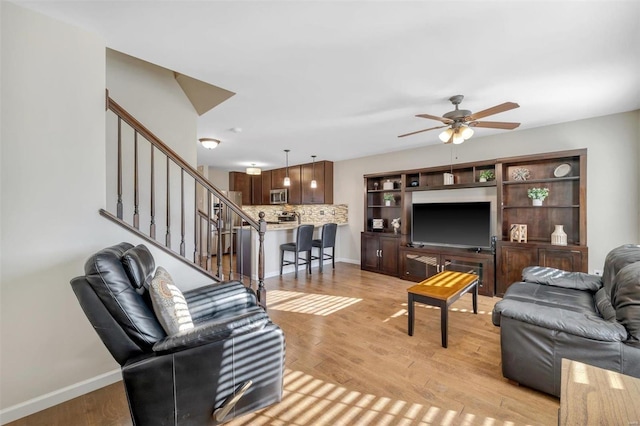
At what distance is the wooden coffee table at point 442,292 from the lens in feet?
8.39

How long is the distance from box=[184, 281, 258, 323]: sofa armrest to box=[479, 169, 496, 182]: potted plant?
3.93 meters

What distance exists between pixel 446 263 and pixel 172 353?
164 inches

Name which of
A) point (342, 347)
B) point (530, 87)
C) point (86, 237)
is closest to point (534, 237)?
point (530, 87)

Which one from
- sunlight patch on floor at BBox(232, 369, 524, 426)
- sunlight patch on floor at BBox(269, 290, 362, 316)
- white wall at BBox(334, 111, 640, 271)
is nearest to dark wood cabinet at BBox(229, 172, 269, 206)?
sunlight patch on floor at BBox(269, 290, 362, 316)

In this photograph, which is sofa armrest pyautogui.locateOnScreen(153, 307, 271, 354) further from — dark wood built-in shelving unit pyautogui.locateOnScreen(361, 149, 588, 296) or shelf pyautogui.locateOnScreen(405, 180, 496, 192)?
shelf pyautogui.locateOnScreen(405, 180, 496, 192)

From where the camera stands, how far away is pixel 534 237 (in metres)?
4.11

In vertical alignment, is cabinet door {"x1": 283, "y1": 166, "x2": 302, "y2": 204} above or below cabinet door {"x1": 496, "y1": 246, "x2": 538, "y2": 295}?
above

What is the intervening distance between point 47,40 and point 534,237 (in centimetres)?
560

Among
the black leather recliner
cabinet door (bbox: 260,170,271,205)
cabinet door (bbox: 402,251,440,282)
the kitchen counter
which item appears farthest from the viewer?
cabinet door (bbox: 260,170,271,205)

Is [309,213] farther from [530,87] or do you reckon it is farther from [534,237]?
[530,87]

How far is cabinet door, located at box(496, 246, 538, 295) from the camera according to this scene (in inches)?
150

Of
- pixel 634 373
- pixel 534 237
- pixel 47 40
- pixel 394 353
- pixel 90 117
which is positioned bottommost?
pixel 394 353

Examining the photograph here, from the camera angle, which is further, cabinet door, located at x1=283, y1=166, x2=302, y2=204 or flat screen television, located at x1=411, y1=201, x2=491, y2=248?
cabinet door, located at x1=283, y1=166, x2=302, y2=204

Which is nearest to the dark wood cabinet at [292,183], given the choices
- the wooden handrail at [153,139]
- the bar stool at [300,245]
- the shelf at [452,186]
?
the bar stool at [300,245]
